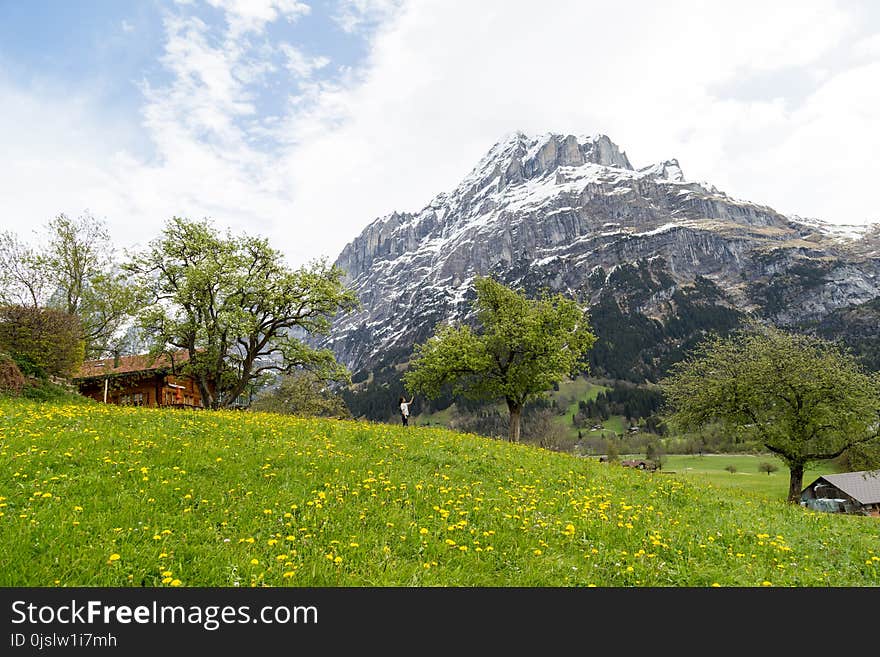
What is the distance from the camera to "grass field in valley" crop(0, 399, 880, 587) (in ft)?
22.3

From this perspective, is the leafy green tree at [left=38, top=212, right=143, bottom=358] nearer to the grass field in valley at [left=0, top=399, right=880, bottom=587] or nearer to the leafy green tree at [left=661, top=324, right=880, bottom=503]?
the grass field in valley at [left=0, top=399, right=880, bottom=587]

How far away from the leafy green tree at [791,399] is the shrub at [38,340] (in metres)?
44.2

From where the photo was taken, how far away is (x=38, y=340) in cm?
2872

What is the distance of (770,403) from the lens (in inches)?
1494

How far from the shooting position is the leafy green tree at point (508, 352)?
40094 mm

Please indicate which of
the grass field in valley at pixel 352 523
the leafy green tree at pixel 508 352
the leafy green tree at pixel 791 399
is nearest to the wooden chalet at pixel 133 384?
the leafy green tree at pixel 508 352

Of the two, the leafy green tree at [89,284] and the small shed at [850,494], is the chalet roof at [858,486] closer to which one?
the small shed at [850,494]

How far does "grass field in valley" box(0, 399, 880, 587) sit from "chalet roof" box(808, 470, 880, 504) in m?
70.1

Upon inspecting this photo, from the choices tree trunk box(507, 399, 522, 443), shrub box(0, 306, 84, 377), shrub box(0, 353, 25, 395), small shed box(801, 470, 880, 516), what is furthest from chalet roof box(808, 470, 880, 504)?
shrub box(0, 353, 25, 395)

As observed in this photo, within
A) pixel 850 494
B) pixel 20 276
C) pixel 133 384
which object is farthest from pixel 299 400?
pixel 850 494

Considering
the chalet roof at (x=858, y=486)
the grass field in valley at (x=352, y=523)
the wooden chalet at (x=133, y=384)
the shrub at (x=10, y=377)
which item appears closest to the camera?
the grass field in valley at (x=352, y=523)
